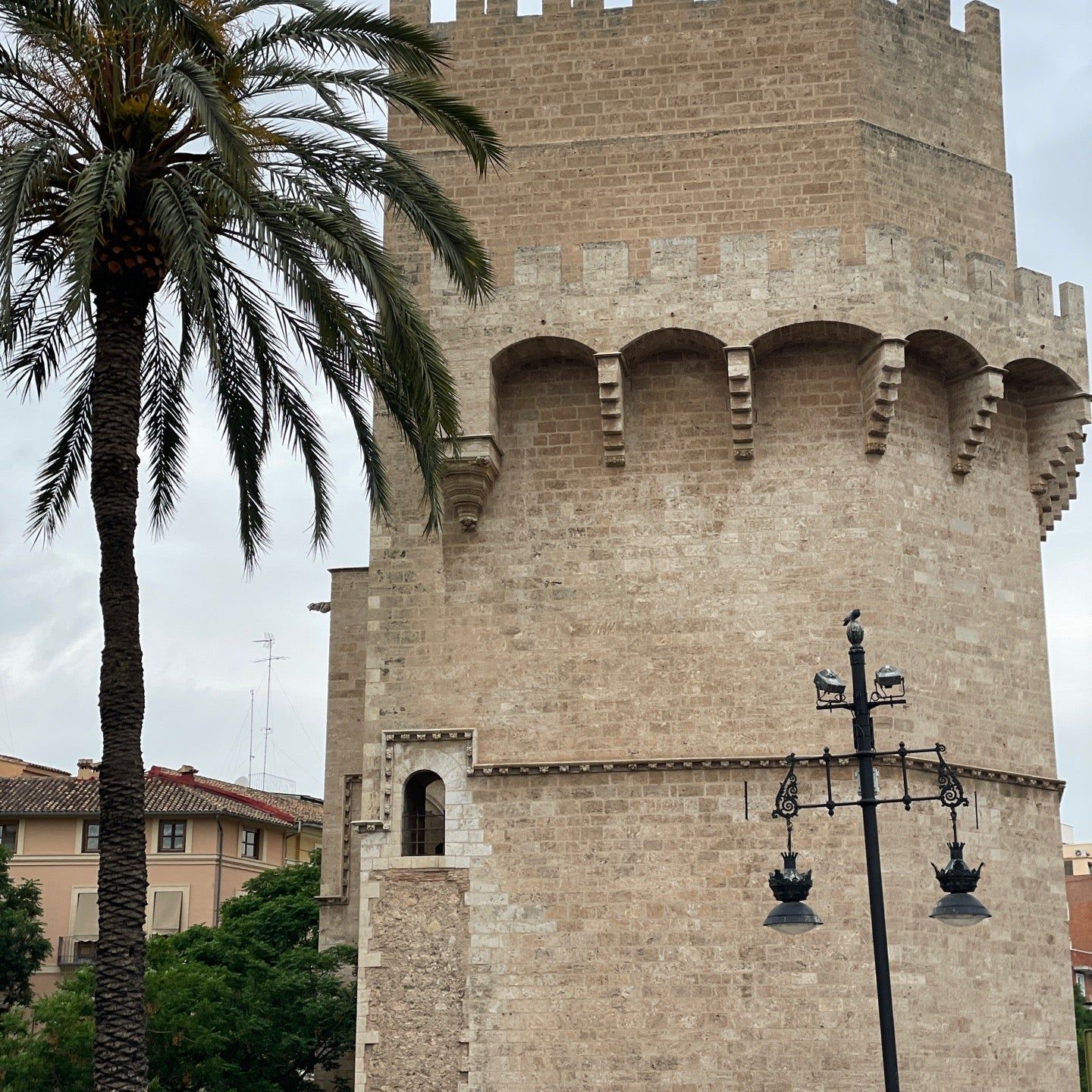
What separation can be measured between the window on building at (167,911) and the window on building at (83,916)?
150 centimetres

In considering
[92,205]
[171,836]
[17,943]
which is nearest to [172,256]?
[92,205]

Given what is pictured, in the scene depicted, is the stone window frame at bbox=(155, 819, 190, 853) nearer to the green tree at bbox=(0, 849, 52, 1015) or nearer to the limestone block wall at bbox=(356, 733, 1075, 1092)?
the green tree at bbox=(0, 849, 52, 1015)

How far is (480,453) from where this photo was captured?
20344 mm

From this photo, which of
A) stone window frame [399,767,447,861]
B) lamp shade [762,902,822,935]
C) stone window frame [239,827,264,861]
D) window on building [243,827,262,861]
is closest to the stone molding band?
stone window frame [399,767,447,861]

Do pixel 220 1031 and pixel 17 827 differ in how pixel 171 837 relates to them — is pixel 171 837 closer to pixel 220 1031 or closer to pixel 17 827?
pixel 17 827

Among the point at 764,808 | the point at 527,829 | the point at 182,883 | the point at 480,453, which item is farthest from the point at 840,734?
the point at 182,883

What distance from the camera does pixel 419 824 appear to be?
2033 cm

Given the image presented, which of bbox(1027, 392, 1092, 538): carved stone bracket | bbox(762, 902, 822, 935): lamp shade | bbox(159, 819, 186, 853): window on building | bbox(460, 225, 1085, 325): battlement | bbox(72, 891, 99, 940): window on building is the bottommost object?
bbox(762, 902, 822, 935): lamp shade

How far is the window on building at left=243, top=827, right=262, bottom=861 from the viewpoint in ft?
155

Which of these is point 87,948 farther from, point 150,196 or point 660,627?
point 150,196

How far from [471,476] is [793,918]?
8537 mm

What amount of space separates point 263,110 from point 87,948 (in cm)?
3388

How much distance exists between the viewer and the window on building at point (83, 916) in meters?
45.0

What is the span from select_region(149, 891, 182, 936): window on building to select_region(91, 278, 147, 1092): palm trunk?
33.1m
